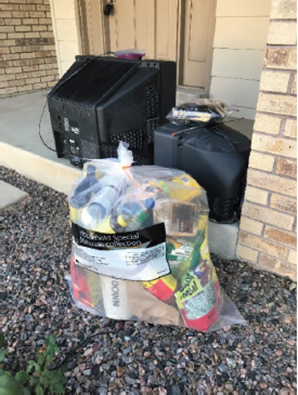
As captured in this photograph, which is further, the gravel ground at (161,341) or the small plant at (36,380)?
the gravel ground at (161,341)

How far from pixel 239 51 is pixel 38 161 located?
1.97 meters

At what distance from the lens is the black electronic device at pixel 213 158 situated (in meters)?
1.63

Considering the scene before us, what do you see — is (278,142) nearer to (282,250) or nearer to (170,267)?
(282,250)

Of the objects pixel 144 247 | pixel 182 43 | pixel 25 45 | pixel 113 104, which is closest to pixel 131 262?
pixel 144 247

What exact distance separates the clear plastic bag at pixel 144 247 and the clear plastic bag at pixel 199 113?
16.2 inches

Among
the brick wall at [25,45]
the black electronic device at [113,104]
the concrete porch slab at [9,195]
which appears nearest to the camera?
the black electronic device at [113,104]

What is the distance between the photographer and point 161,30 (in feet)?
11.8

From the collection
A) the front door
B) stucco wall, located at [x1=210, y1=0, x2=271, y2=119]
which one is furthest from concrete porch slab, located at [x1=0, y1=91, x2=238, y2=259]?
stucco wall, located at [x1=210, y1=0, x2=271, y2=119]

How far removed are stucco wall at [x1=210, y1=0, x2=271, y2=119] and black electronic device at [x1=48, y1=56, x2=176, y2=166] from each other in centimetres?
117

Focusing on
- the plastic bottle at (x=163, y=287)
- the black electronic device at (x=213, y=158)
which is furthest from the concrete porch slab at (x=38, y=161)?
the plastic bottle at (x=163, y=287)

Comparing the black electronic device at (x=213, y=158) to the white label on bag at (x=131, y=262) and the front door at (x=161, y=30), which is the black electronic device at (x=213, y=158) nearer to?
the white label on bag at (x=131, y=262)

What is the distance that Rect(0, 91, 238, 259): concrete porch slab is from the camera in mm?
1809

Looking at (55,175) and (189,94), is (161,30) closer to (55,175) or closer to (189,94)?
(189,94)

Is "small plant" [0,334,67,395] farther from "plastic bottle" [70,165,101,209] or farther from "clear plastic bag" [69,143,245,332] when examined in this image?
"plastic bottle" [70,165,101,209]
